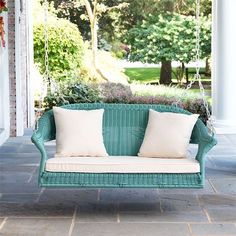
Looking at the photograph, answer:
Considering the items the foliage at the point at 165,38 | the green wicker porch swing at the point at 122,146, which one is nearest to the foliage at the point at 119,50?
the foliage at the point at 165,38

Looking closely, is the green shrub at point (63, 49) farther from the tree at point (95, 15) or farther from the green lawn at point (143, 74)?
the green lawn at point (143, 74)

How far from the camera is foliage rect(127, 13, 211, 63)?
1213cm

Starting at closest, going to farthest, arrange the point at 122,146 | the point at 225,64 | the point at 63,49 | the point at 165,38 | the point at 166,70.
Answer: the point at 122,146 → the point at 225,64 → the point at 63,49 → the point at 166,70 → the point at 165,38

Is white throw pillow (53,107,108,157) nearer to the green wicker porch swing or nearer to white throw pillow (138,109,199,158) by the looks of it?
the green wicker porch swing

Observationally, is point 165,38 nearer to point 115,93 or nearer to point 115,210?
point 115,93

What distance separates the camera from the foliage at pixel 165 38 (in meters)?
12.1

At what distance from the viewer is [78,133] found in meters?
4.90

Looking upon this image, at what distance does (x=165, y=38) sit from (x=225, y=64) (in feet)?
10.4

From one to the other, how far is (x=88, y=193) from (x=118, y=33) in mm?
7187

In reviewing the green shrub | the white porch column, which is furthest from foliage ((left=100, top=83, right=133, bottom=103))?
the white porch column

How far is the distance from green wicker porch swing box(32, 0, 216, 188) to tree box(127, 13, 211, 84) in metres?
6.95

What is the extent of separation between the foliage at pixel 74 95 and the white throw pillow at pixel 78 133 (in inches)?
246

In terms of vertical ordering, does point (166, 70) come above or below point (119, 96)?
above

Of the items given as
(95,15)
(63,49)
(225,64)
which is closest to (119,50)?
(95,15)
